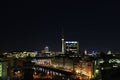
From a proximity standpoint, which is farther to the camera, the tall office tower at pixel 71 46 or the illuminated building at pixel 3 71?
the tall office tower at pixel 71 46

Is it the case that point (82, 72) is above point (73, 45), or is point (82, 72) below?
below

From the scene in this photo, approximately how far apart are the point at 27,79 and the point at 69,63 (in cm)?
1722

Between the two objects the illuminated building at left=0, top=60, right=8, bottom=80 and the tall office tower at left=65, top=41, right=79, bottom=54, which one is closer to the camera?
the illuminated building at left=0, top=60, right=8, bottom=80

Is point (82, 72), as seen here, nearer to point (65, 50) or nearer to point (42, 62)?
point (42, 62)

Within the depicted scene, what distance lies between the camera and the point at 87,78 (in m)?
24.1

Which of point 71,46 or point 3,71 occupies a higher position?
point 71,46

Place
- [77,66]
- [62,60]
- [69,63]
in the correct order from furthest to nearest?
[62,60]
[69,63]
[77,66]

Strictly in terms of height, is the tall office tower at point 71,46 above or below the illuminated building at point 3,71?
above

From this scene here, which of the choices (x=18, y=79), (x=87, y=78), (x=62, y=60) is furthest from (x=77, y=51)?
(x=18, y=79)

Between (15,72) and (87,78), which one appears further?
(87,78)

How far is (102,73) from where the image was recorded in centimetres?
2098

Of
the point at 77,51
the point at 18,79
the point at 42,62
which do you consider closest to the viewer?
the point at 18,79

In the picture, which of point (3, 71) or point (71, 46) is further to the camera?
point (71, 46)

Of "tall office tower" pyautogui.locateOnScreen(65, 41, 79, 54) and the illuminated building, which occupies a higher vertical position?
"tall office tower" pyautogui.locateOnScreen(65, 41, 79, 54)
